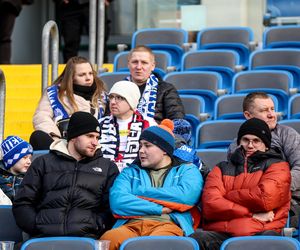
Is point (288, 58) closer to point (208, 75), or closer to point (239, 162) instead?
point (208, 75)

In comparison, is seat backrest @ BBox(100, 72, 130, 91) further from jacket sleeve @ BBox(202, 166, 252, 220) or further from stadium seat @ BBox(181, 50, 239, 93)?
jacket sleeve @ BBox(202, 166, 252, 220)

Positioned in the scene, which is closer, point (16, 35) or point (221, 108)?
point (221, 108)

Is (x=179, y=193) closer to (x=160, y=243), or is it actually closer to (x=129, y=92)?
(x=160, y=243)

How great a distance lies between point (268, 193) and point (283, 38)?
464 centimetres

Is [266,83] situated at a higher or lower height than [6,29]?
lower

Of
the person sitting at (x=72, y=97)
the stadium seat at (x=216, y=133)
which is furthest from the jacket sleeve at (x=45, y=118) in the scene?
the stadium seat at (x=216, y=133)

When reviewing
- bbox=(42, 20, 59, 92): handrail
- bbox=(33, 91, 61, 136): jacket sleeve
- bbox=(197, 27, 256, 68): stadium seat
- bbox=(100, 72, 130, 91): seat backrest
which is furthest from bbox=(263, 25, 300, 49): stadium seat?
bbox=(33, 91, 61, 136): jacket sleeve

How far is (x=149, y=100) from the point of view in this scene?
9633 millimetres

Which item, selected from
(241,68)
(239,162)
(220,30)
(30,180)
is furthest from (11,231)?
(220,30)

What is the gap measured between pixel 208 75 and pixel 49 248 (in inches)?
152

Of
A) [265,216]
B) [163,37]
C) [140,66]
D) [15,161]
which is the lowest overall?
[265,216]

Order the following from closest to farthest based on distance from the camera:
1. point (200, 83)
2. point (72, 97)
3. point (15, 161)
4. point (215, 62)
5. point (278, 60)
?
point (15, 161) → point (72, 97) → point (200, 83) → point (278, 60) → point (215, 62)

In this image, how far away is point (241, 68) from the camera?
11.6 meters

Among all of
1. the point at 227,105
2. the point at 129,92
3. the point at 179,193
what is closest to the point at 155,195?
the point at 179,193
